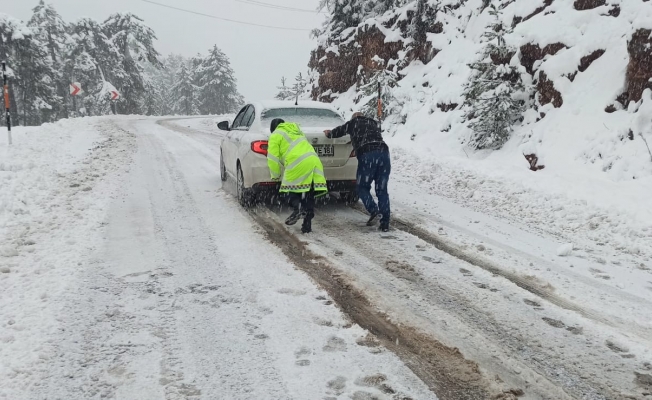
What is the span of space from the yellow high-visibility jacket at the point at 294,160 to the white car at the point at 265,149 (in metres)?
0.70

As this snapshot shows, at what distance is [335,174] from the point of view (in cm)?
691

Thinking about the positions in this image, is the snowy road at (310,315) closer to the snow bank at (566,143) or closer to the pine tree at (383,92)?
the snow bank at (566,143)

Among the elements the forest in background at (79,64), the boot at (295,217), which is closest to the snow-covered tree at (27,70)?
the forest in background at (79,64)

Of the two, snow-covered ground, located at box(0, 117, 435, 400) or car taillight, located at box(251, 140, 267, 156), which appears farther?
car taillight, located at box(251, 140, 267, 156)

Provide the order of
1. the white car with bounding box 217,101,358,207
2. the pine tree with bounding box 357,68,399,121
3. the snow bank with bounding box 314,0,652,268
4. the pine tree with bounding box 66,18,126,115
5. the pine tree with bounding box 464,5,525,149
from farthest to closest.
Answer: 1. the pine tree with bounding box 66,18,126,115
2. the pine tree with bounding box 357,68,399,121
3. the pine tree with bounding box 464,5,525,149
4. the white car with bounding box 217,101,358,207
5. the snow bank with bounding box 314,0,652,268


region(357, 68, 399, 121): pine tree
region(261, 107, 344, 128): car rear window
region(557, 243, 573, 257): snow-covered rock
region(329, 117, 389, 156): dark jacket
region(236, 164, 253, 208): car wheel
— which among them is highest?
region(357, 68, 399, 121): pine tree

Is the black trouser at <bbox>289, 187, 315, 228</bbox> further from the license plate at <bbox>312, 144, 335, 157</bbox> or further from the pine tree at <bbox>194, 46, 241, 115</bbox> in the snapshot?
the pine tree at <bbox>194, 46, 241, 115</bbox>

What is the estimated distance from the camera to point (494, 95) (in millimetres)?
10703

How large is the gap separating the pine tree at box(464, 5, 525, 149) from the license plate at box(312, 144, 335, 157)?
5.41 meters

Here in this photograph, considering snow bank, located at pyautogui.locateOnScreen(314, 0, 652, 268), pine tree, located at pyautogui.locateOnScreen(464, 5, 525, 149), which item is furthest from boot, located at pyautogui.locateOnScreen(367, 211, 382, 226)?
pine tree, located at pyautogui.locateOnScreen(464, 5, 525, 149)

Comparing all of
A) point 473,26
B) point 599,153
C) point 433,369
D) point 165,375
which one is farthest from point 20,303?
point 473,26

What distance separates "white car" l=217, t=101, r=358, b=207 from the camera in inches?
264

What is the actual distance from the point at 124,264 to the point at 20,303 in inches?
41.6

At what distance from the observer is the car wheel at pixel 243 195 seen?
7047 mm
